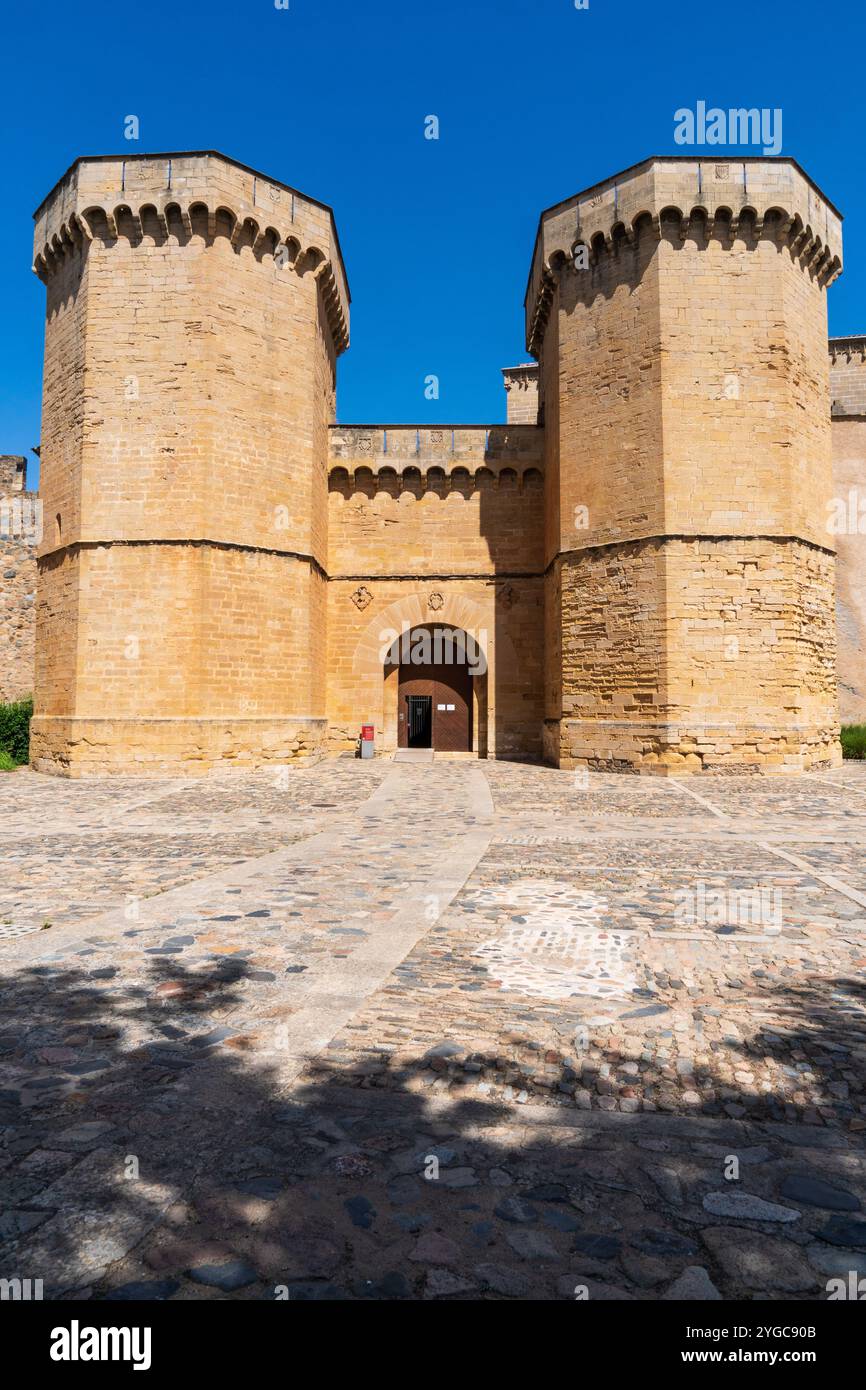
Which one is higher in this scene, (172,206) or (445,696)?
(172,206)

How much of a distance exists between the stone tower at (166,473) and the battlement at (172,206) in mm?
36

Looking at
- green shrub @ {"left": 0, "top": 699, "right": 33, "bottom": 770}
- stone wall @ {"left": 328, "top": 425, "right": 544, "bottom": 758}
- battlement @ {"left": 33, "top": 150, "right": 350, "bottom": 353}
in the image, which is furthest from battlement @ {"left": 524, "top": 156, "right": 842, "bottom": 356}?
green shrub @ {"left": 0, "top": 699, "right": 33, "bottom": 770}

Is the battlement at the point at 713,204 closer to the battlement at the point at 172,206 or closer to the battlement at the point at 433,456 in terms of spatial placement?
the battlement at the point at 433,456

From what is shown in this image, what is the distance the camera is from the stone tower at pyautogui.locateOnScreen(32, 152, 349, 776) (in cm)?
1493

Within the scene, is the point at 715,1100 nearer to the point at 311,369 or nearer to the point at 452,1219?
the point at 452,1219

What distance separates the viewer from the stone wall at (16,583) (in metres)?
20.8

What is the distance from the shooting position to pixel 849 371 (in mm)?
24281

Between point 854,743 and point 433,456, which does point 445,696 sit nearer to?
point 433,456

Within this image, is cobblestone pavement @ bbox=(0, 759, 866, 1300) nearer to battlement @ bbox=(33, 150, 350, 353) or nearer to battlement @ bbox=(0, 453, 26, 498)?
battlement @ bbox=(33, 150, 350, 353)

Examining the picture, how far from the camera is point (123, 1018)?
3.20 m

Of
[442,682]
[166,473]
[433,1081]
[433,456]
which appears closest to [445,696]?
[442,682]

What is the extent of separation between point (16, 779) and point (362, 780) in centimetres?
683

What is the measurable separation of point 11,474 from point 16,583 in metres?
2.99
